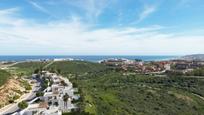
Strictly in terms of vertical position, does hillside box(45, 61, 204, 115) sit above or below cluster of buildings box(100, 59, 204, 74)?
below

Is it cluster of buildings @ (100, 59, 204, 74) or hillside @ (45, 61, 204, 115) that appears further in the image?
cluster of buildings @ (100, 59, 204, 74)

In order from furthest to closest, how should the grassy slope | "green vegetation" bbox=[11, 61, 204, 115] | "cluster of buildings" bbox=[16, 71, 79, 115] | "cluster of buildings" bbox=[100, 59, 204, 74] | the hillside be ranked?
1. "cluster of buildings" bbox=[100, 59, 204, 74]
2. the grassy slope
3. the hillside
4. "green vegetation" bbox=[11, 61, 204, 115]
5. "cluster of buildings" bbox=[16, 71, 79, 115]

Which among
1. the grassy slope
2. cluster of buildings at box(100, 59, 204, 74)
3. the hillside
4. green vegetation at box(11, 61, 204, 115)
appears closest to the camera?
green vegetation at box(11, 61, 204, 115)

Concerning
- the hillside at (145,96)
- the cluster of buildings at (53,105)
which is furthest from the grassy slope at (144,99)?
the cluster of buildings at (53,105)

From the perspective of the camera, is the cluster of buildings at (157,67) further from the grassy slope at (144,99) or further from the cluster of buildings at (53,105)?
the cluster of buildings at (53,105)

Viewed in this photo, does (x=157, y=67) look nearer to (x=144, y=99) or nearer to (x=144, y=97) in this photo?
(x=144, y=97)

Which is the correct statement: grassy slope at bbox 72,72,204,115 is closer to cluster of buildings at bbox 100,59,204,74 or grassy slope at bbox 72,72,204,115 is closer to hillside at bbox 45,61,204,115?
hillside at bbox 45,61,204,115

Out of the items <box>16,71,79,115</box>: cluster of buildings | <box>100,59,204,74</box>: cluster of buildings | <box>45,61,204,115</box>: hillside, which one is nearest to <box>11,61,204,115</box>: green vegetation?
<box>45,61,204,115</box>: hillside

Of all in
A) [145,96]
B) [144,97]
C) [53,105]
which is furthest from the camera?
[145,96]

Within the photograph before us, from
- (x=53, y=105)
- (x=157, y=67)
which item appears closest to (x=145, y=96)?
(x=53, y=105)
